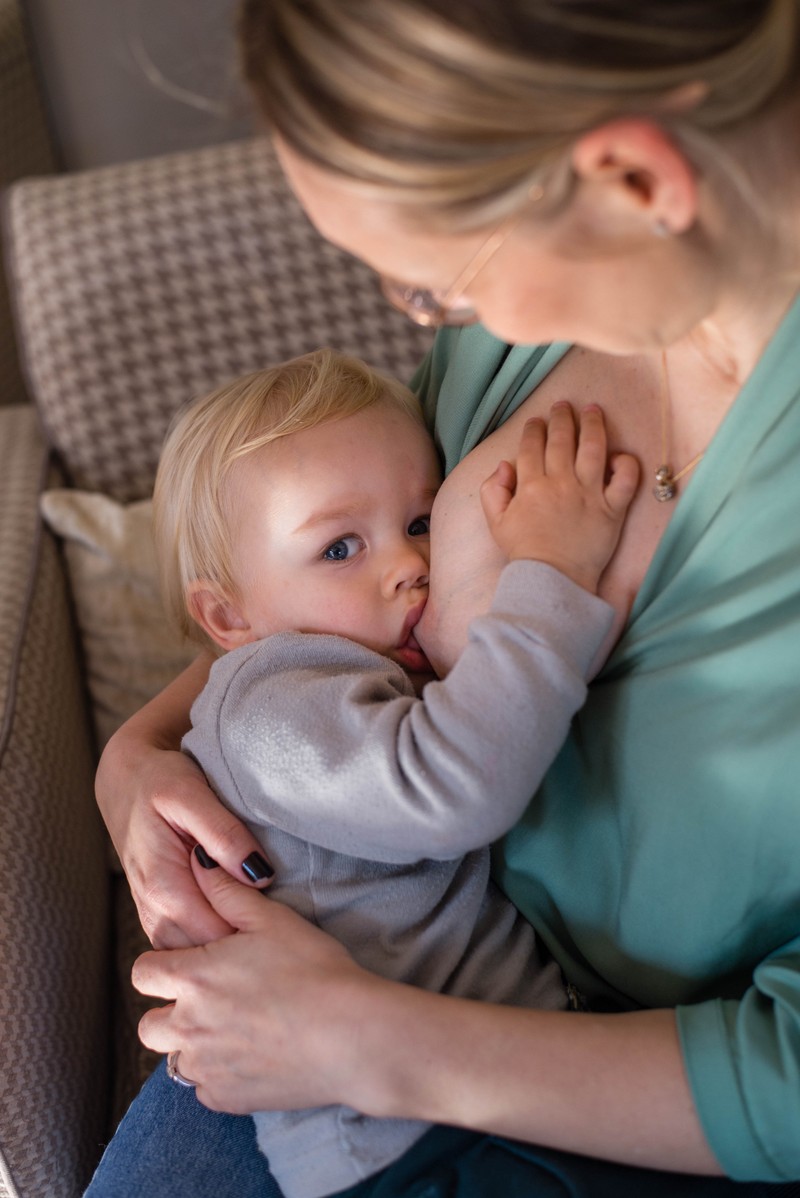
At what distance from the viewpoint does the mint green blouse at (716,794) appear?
827mm

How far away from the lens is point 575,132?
2.30ft

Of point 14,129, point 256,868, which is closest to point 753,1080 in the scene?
point 256,868

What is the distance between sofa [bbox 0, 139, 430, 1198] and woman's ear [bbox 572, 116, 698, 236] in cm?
89

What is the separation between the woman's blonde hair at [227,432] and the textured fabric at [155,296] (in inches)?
27.2

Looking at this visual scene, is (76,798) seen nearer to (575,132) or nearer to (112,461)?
(112,461)

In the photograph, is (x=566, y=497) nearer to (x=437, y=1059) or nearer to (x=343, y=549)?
(x=343, y=549)

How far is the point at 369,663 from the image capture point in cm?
106

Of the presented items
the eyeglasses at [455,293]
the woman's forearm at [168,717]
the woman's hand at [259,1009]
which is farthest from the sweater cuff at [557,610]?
the woman's forearm at [168,717]

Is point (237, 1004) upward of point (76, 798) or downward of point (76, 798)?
upward

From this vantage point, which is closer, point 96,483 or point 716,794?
point 716,794

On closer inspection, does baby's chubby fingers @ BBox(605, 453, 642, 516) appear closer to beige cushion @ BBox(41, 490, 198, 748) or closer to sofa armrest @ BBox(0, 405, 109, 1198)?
sofa armrest @ BBox(0, 405, 109, 1198)

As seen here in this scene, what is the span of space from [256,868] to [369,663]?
0.21m

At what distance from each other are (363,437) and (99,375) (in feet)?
2.96

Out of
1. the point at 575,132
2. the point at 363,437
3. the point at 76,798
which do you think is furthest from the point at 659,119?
the point at 76,798
